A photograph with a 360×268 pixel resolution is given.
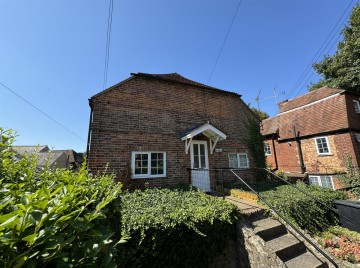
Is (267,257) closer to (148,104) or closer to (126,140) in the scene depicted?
(126,140)

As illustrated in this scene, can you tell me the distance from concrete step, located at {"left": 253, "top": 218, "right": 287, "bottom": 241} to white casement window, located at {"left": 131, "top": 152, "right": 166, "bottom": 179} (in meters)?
4.46

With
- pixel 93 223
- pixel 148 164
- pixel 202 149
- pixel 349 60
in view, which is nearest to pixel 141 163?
pixel 148 164

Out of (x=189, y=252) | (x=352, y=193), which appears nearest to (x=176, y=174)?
(x=189, y=252)

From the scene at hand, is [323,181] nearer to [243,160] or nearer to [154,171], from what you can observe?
[243,160]

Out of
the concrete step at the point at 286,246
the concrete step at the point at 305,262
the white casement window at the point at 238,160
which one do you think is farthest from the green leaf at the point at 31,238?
the white casement window at the point at 238,160

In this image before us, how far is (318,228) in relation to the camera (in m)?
6.16

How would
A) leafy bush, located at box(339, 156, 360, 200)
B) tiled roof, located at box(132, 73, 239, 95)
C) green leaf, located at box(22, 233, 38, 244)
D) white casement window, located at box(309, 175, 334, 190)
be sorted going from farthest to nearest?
white casement window, located at box(309, 175, 334, 190) → leafy bush, located at box(339, 156, 360, 200) → tiled roof, located at box(132, 73, 239, 95) → green leaf, located at box(22, 233, 38, 244)

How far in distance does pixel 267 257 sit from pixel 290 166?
53.5ft

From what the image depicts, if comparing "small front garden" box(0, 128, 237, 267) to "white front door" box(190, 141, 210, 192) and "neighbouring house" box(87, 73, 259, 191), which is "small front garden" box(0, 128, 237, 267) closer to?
"neighbouring house" box(87, 73, 259, 191)

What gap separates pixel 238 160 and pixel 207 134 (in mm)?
2740

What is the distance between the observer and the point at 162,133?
28.2ft

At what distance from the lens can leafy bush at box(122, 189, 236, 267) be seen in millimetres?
3693

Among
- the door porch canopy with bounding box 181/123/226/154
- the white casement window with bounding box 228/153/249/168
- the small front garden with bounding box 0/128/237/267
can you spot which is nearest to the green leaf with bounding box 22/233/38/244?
the small front garden with bounding box 0/128/237/267

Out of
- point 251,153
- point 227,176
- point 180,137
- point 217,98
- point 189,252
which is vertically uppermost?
point 217,98
